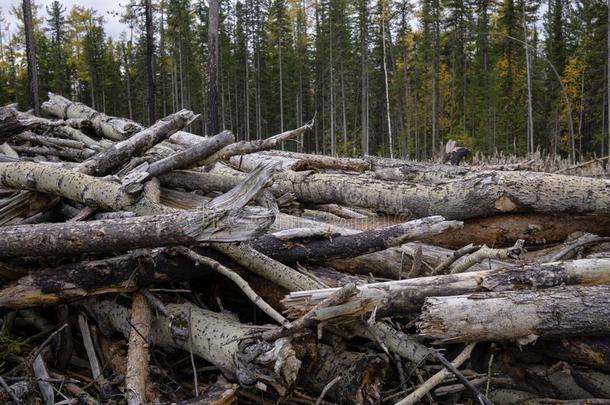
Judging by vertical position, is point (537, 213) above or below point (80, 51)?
below

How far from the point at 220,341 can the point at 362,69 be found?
43.0m

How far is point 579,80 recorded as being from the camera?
37812 mm

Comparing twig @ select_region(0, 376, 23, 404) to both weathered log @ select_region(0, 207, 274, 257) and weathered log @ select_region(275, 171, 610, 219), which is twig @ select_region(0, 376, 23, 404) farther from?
weathered log @ select_region(275, 171, 610, 219)

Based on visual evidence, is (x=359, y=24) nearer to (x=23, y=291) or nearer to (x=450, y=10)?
(x=450, y=10)

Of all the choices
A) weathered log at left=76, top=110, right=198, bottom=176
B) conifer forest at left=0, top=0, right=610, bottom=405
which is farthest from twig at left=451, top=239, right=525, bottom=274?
weathered log at left=76, top=110, right=198, bottom=176

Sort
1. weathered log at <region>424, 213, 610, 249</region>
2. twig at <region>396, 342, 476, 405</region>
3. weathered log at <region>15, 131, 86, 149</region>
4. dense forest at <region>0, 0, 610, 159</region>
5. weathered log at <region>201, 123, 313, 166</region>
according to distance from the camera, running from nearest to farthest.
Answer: twig at <region>396, 342, 476, 405</region>
weathered log at <region>424, 213, 610, 249</region>
weathered log at <region>201, 123, 313, 166</region>
weathered log at <region>15, 131, 86, 149</region>
dense forest at <region>0, 0, 610, 159</region>

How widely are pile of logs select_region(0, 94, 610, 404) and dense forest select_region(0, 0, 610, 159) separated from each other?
109 ft

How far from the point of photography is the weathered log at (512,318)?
2.30m

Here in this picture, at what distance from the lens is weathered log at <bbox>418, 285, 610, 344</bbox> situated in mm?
2299

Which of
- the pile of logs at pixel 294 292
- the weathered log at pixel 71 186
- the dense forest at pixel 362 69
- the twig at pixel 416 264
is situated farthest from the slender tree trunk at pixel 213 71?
the dense forest at pixel 362 69

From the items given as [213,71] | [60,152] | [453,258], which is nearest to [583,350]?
[453,258]

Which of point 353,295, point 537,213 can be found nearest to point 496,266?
point 537,213

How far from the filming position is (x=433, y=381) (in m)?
2.34

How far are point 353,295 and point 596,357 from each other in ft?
3.74
